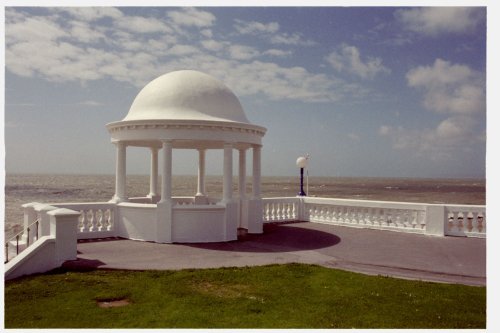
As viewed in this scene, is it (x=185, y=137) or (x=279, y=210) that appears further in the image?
(x=279, y=210)

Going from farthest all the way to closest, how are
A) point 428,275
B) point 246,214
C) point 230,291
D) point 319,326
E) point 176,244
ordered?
point 246,214 → point 176,244 → point 428,275 → point 230,291 → point 319,326

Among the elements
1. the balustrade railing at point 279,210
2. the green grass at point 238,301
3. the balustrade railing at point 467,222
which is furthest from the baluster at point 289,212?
the green grass at point 238,301

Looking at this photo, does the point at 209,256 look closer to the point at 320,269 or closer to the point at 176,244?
the point at 176,244

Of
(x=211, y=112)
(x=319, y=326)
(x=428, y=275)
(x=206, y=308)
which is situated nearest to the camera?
(x=319, y=326)

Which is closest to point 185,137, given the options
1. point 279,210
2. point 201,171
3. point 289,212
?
point 201,171

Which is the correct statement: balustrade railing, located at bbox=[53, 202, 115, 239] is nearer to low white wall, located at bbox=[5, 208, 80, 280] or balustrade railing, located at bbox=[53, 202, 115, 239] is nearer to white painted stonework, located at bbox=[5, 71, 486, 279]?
white painted stonework, located at bbox=[5, 71, 486, 279]

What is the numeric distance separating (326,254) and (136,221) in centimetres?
640

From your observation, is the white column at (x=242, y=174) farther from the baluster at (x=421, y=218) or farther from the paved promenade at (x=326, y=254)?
the baluster at (x=421, y=218)

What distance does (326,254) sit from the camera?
39.6ft

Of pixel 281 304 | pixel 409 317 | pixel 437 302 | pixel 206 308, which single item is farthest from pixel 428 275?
pixel 206 308

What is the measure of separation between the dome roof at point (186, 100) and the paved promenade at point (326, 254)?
426 centimetres

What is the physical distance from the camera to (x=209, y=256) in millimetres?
11766

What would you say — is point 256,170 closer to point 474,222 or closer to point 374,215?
point 374,215

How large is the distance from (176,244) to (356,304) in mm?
7125
